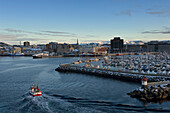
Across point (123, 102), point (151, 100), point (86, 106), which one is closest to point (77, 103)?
point (86, 106)

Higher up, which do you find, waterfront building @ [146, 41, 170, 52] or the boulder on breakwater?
waterfront building @ [146, 41, 170, 52]

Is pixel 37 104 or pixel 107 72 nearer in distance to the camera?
pixel 37 104

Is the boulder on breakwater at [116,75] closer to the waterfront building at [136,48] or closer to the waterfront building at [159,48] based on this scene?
the waterfront building at [159,48]

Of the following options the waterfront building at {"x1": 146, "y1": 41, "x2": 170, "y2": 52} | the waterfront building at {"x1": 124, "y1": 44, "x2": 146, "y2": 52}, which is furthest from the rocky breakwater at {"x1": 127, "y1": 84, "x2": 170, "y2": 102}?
the waterfront building at {"x1": 124, "y1": 44, "x2": 146, "y2": 52}

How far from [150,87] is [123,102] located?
392 centimetres

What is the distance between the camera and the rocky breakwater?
16.7 meters

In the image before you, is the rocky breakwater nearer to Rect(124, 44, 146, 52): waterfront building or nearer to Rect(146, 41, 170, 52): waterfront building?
Rect(146, 41, 170, 52): waterfront building

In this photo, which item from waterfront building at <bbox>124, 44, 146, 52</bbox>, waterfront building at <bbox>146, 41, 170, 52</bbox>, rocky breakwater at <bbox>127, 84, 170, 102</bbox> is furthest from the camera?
waterfront building at <bbox>124, 44, 146, 52</bbox>

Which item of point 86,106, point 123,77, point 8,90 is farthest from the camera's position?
point 123,77

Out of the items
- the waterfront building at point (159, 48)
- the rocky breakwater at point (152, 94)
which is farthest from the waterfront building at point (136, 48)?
the rocky breakwater at point (152, 94)

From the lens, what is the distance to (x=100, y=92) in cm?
1969

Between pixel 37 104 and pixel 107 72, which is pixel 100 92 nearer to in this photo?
pixel 37 104

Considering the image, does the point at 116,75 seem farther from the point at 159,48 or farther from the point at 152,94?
the point at 159,48

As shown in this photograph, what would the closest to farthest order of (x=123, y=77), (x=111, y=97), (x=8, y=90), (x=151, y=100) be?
(x=151, y=100) → (x=111, y=97) → (x=8, y=90) → (x=123, y=77)
